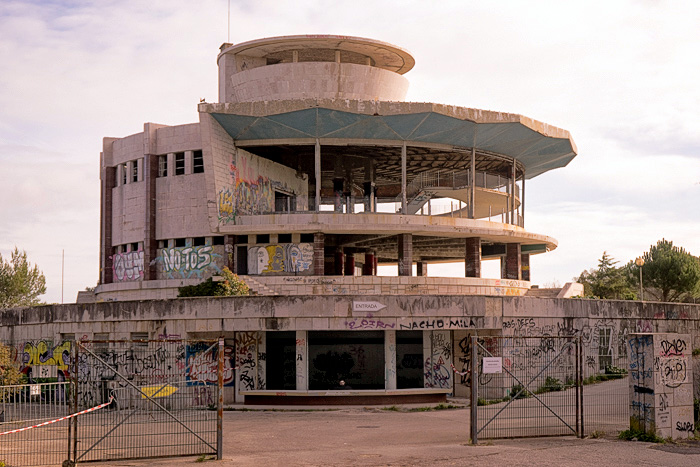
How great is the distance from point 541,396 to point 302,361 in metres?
11.0

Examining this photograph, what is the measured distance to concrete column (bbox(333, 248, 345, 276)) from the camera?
57.8 metres

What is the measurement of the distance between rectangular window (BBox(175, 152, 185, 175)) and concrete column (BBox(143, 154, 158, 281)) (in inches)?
56.8

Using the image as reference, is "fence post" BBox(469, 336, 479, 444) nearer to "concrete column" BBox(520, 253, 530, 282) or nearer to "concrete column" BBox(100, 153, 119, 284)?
"concrete column" BBox(100, 153, 119, 284)

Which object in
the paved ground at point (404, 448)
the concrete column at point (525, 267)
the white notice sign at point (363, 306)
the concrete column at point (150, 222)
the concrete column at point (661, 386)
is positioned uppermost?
the concrete column at point (150, 222)

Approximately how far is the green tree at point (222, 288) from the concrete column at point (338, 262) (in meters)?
16.0

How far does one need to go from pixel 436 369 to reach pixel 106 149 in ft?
94.5

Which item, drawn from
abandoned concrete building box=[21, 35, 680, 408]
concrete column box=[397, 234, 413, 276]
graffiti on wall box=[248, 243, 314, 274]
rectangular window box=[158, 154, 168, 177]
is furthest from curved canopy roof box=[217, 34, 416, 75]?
graffiti on wall box=[248, 243, 314, 274]

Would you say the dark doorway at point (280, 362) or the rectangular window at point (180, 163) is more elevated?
the rectangular window at point (180, 163)

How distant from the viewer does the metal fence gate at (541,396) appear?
18.4 metres

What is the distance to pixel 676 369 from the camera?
59.6ft

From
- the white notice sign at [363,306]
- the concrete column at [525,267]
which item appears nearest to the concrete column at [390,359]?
the white notice sign at [363,306]

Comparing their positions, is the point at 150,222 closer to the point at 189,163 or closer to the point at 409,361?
the point at 189,163

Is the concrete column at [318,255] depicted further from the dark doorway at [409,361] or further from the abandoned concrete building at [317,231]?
the dark doorway at [409,361]

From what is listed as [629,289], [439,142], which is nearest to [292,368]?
[439,142]
